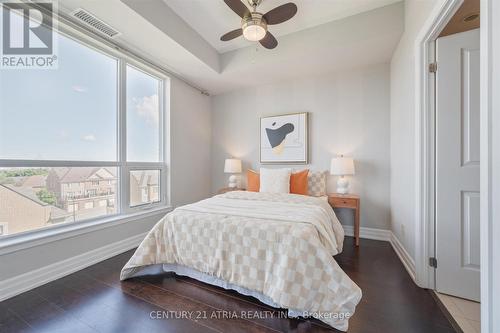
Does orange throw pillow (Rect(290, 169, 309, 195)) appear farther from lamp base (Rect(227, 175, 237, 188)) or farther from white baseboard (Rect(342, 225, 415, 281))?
lamp base (Rect(227, 175, 237, 188))

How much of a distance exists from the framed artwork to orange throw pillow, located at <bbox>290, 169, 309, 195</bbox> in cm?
41

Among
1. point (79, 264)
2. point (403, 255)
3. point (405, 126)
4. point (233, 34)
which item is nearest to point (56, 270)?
point (79, 264)

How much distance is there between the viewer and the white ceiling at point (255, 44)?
2127 mm

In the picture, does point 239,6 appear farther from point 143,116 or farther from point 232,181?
point 232,181

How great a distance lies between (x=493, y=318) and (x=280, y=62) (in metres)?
3.10

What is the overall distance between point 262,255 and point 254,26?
2.02 m

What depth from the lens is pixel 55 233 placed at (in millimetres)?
1926

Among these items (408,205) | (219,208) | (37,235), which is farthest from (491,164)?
(37,235)

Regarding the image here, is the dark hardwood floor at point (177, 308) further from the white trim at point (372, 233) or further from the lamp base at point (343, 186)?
the lamp base at point (343, 186)

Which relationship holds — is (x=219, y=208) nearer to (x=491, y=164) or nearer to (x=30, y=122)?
(x=491, y=164)

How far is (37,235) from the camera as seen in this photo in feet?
6.07

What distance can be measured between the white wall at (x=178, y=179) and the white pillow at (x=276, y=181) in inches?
57.7

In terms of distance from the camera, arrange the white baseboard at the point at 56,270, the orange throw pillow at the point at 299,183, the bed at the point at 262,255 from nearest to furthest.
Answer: the bed at the point at 262,255
the white baseboard at the point at 56,270
the orange throw pillow at the point at 299,183

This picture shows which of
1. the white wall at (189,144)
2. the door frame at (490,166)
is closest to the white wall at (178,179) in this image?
the white wall at (189,144)
